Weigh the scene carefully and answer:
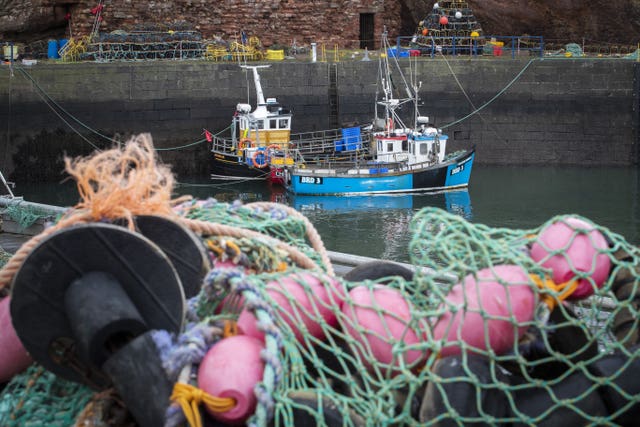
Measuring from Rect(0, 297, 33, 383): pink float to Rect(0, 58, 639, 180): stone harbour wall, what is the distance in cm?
1883

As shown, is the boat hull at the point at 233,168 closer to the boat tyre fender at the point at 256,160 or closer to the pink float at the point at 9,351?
the boat tyre fender at the point at 256,160

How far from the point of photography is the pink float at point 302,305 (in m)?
2.07

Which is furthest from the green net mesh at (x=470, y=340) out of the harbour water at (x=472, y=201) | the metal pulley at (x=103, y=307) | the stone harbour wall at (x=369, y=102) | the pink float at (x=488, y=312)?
the stone harbour wall at (x=369, y=102)

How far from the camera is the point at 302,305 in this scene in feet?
6.88

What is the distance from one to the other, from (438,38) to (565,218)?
893 inches

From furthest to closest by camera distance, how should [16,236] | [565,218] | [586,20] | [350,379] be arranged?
1. [586,20]
2. [16,236]
3. [565,218]
4. [350,379]

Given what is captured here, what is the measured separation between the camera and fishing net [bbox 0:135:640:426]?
76.0 inches

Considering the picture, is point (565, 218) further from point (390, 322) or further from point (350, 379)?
point (350, 379)

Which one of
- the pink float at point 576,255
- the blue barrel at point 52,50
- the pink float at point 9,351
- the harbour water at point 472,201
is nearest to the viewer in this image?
the pink float at point 576,255

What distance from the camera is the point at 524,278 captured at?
79.2 inches

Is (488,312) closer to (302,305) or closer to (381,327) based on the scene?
(381,327)

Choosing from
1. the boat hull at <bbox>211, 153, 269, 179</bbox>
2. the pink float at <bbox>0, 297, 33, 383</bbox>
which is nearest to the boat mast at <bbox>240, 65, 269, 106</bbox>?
the boat hull at <bbox>211, 153, 269, 179</bbox>

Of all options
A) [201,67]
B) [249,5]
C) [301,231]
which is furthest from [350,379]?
[249,5]

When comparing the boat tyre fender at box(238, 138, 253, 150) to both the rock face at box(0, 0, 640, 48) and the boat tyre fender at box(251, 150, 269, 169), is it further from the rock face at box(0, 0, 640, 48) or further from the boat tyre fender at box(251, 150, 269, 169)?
the rock face at box(0, 0, 640, 48)
